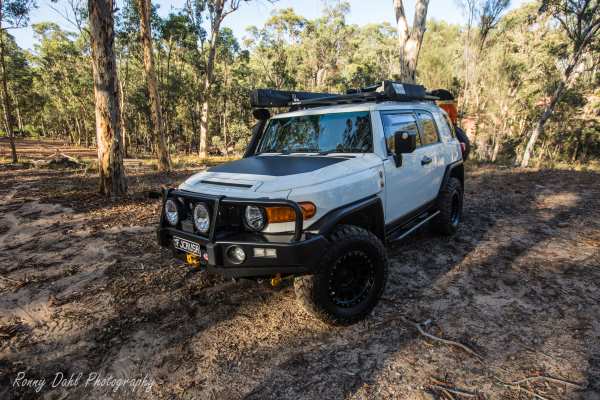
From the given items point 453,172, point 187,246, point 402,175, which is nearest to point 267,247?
point 187,246

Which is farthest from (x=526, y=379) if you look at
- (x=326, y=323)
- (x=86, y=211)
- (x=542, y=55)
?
(x=542, y=55)

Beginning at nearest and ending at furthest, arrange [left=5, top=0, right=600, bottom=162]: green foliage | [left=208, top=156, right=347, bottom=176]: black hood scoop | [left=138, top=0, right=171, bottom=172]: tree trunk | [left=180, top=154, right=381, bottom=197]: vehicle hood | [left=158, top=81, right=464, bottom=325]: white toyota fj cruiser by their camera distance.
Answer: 1. [left=158, top=81, right=464, bottom=325]: white toyota fj cruiser
2. [left=180, top=154, right=381, bottom=197]: vehicle hood
3. [left=208, top=156, right=347, bottom=176]: black hood scoop
4. [left=138, top=0, right=171, bottom=172]: tree trunk
5. [left=5, top=0, right=600, bottom=162]: green foliage

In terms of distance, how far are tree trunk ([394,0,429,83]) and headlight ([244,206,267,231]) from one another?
8855 mm

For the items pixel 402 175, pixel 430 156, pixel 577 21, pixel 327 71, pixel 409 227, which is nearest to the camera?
pixel 402 175

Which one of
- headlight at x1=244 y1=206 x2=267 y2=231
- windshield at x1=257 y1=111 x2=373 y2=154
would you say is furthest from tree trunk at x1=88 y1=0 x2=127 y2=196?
headlight at x1=244 y1=206 x2=267 y2=231

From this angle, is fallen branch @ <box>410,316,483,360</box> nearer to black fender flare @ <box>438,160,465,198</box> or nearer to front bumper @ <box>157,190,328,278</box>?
front bumper @ <box>157,190,328,278</box>

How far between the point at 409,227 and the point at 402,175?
752mm

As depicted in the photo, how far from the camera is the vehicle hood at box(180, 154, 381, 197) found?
8.86 feet

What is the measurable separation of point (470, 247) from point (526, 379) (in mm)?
2626

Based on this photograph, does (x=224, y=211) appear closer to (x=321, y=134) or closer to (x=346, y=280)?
(x=346, y=280)

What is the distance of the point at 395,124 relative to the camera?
12.5 feet

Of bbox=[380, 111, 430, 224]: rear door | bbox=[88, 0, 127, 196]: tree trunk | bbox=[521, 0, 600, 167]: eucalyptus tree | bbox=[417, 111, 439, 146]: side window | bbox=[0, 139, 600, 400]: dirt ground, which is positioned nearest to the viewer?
bbox=[0, 139, 600, 400]: dirt ground

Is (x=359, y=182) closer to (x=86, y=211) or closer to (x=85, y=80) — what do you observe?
(x=86, y=211)

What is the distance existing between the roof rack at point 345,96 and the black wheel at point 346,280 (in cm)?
163
